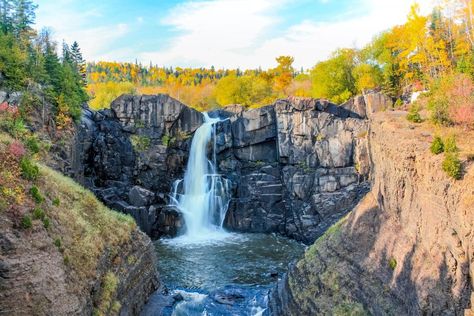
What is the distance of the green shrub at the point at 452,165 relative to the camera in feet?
50.6

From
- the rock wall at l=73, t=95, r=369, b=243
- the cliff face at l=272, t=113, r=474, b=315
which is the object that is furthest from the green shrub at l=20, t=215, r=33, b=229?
the rock wall at l=73, t=95, r=369, b=243

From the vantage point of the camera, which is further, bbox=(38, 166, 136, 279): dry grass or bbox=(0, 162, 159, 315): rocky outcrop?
bbox=(38, 166, 136, 279): dry grass

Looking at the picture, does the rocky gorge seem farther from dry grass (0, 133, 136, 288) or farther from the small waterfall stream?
the small waterfall stream

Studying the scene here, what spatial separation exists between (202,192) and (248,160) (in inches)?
281

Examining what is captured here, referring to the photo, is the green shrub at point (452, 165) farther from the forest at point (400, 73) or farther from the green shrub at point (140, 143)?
the green shrub at point (140, 143)

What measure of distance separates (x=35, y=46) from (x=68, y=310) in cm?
3776

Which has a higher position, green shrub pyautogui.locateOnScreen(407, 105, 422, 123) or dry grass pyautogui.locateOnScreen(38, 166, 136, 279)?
green shrub pyautogui.locateOnScreen(407, 105, 422, 123)

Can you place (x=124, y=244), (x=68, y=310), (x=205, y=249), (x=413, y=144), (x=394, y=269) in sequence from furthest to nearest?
(x=205, y=249), (x=124, y=244), (x=413, y=144), (x=394, y=269), (x=68, y=310)

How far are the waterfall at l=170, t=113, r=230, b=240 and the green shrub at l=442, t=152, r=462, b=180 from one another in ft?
106

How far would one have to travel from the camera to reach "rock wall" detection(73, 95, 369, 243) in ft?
148

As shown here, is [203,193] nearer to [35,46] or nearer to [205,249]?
[205,249]

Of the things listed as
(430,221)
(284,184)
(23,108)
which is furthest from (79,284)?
(284,184)

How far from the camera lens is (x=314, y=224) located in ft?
146

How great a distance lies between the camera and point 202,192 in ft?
160
